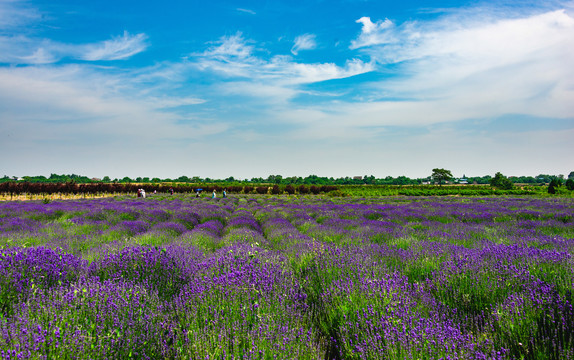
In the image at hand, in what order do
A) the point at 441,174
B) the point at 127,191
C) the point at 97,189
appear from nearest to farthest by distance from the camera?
1. the point at 97,189
2. the point at 127,191
3. the point at 441,174

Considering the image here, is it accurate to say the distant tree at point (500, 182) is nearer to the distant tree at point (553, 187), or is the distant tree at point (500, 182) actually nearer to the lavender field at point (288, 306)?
the distant tree at point (553, 187)

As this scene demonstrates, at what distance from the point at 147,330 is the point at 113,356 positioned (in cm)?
30

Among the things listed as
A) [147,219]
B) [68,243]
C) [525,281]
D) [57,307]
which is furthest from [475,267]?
[147,219]

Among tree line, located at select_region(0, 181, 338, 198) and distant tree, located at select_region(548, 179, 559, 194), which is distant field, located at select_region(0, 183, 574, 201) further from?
distant tree, located at select_region(548, 179, 559, 194)

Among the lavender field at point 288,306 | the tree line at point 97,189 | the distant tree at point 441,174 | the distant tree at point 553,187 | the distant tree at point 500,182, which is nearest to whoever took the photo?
the lavender field at point 288,306

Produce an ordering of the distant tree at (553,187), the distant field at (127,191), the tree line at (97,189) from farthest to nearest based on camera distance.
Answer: the distant field at (127,191)
the tree line at (97,189)
the distant tree at (553,187)

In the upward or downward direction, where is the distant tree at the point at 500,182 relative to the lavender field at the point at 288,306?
upward

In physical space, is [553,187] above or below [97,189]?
below

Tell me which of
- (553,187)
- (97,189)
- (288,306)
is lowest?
(288,306)

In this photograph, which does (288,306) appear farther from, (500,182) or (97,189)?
(500,182)

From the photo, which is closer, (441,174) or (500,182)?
(500,182)

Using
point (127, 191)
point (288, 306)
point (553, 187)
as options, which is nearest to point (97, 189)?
point (127, 191)

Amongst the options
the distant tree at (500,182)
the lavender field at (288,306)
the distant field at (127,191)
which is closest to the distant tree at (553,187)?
the distant field at (127,191)

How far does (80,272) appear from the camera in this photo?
11.8ft
